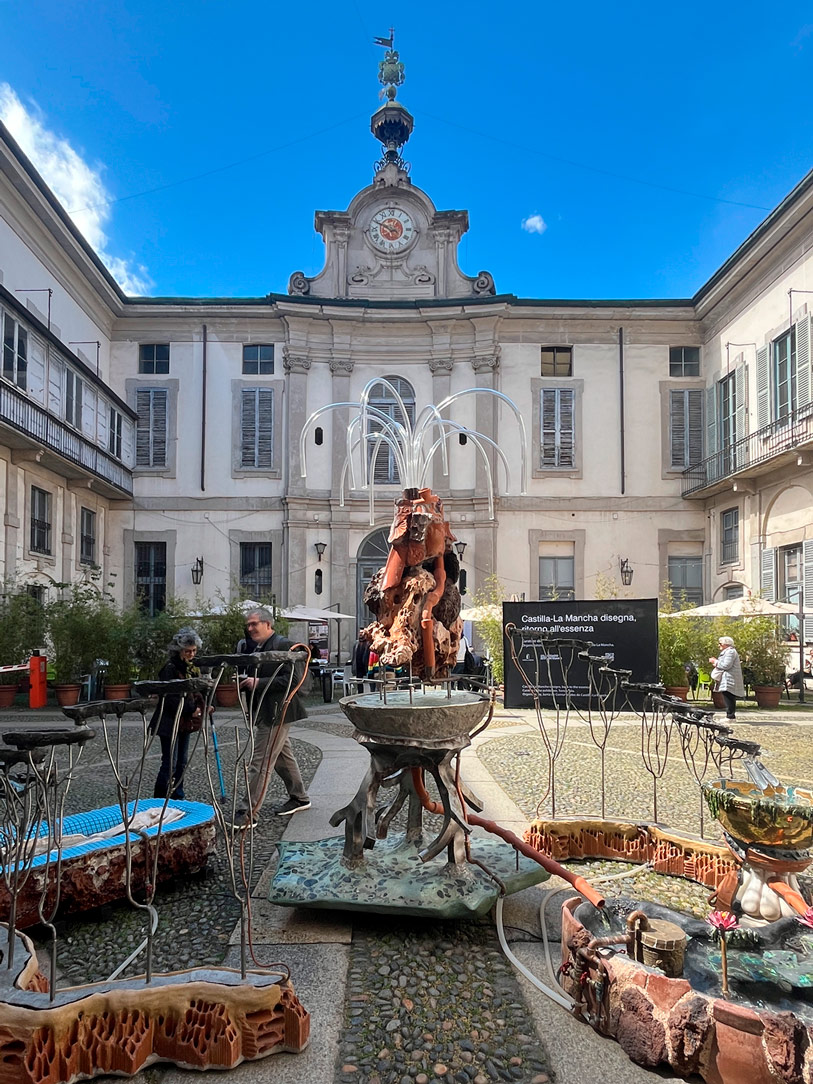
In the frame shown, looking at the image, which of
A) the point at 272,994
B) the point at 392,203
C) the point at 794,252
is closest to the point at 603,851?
the point at 272,994

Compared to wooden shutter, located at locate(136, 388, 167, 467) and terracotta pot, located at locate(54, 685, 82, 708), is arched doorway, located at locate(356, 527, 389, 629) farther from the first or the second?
terracotta pot, located at locate(54, 685, 82, 708)

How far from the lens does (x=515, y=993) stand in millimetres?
3107

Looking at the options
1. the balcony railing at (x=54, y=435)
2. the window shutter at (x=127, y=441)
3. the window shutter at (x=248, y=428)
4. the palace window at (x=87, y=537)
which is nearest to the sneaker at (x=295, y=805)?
the balcony railing at (x=54, y=435)

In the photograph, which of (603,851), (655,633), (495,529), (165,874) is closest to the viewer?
(165,874)

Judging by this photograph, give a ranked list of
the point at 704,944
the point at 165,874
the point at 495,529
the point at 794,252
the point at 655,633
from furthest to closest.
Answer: the point at 495,529
the point at 794,252
the point at 655,633
the point at 165,874
the point at 704,944

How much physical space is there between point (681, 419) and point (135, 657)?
56.5ft

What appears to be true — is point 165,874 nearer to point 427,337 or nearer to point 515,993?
point 515,993

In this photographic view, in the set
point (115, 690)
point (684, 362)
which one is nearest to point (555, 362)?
point (684, 362)

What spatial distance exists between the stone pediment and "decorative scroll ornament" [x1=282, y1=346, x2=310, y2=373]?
2.20 meters

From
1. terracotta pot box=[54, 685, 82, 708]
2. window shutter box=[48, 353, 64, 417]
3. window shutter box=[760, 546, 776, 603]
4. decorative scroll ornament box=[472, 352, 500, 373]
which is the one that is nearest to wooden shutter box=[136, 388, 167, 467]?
window shutter box=[48, 353, 64, 417]

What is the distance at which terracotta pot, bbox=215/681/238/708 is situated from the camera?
1311 centimetres

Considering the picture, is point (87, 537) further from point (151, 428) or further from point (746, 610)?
point (746, 610)

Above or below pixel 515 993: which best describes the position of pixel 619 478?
above

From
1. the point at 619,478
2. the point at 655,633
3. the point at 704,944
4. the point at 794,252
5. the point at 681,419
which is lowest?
the point at 704,944
